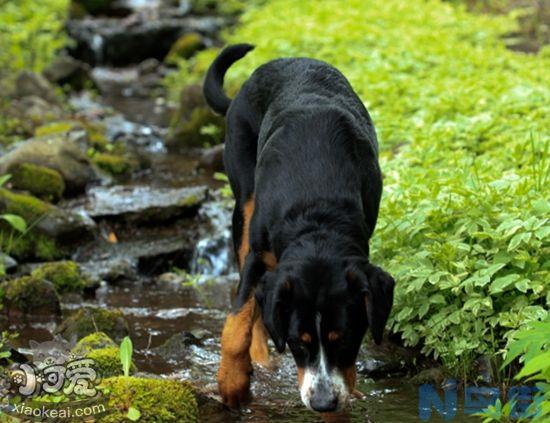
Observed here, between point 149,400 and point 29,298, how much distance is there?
2.68m

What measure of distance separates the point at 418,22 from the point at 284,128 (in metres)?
10.2

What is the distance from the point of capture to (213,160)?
1084 cm

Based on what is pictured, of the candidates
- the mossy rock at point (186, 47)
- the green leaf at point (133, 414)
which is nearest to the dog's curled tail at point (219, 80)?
the green leaf at point (133, 414)

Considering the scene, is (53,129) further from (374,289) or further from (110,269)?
(374,289)

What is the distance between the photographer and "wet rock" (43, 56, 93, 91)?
52.8 feet

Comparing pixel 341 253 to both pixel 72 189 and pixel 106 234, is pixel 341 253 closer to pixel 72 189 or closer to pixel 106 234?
pixel 106 234

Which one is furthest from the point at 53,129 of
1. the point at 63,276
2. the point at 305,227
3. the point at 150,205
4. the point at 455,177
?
the point at 305,227

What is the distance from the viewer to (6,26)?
13359 millimetres

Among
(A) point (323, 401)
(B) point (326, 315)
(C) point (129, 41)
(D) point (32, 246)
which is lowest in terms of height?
(C) point (129, 41)

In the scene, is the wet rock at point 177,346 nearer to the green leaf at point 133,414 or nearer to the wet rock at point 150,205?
the green leaf at point 133,414

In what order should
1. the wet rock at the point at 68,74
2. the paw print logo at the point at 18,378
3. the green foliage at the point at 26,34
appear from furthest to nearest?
the wet rock at the point at 68,74 → the green foliage at the point at 26,34 → the paw print logo at the point at 18,378

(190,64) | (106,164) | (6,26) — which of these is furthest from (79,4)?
(106,164)

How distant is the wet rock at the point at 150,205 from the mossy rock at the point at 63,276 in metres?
1.59

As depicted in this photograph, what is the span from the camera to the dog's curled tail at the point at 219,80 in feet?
21.7
